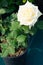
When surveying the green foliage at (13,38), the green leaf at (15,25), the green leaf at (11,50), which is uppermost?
the green leaf at (15,25)

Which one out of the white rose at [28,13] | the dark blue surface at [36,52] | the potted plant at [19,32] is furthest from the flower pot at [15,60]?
the white rose at [28,13]

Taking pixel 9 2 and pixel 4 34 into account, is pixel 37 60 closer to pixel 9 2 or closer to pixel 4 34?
pixel 4 34

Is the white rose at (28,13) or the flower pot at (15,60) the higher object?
the white rose at (28,13)

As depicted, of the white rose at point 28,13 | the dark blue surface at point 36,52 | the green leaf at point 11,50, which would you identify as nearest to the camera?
the white rose at point 28,13

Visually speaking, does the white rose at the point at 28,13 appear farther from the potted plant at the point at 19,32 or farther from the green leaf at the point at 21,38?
the green leaf at the point at 21,38

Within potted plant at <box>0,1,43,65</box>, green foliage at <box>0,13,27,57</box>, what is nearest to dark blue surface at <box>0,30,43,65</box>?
potted plant at <box>0,1,43,65</box>

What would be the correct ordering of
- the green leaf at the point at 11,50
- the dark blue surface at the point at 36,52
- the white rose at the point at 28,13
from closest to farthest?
the white rose at the point at 28,13
the green leaf at the point at 11,50
the dark blue surface at the point at 36,52

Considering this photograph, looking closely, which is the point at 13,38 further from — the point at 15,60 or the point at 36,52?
the point at 36,52
